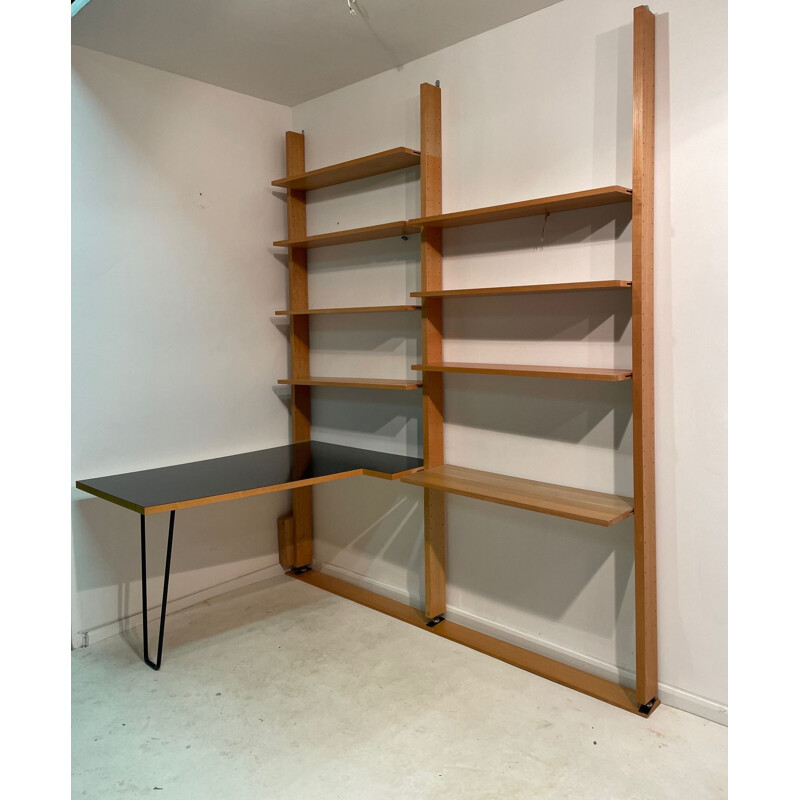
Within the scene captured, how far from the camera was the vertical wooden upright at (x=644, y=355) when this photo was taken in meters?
2.31

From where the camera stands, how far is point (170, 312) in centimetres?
336

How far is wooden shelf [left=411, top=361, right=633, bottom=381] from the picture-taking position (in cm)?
234

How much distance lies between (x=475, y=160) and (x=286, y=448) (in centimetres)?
184

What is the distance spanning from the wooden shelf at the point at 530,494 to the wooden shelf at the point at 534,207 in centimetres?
112

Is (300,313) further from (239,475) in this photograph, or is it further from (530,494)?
(530,494)

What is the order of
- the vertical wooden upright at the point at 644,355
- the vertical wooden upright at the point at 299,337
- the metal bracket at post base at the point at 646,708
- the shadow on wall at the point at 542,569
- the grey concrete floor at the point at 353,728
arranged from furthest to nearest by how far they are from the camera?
the vertical wooden upright at the point at 299,337 < the shadow on wall at the point at 542,569 < the metal bracket at post base at the point at 646,708 < the vertical wooden upright at the point at 644,355 < the grey concrete floor at the point at 353,728

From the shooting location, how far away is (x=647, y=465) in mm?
2408

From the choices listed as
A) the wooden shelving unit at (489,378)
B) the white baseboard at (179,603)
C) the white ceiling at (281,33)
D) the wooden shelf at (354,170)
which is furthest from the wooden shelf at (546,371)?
the white baseboard at (179,603)

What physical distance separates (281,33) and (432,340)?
150 centimetres

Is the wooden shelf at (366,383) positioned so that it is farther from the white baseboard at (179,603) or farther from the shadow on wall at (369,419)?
the white baseboard at (179,603)

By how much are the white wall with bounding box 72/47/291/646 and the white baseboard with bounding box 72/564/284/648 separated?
10 mm

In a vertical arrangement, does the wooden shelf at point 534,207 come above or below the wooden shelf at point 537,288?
above

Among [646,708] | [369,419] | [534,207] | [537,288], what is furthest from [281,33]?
[646,708]

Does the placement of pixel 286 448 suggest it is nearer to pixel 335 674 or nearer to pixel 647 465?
pixel 335 674
